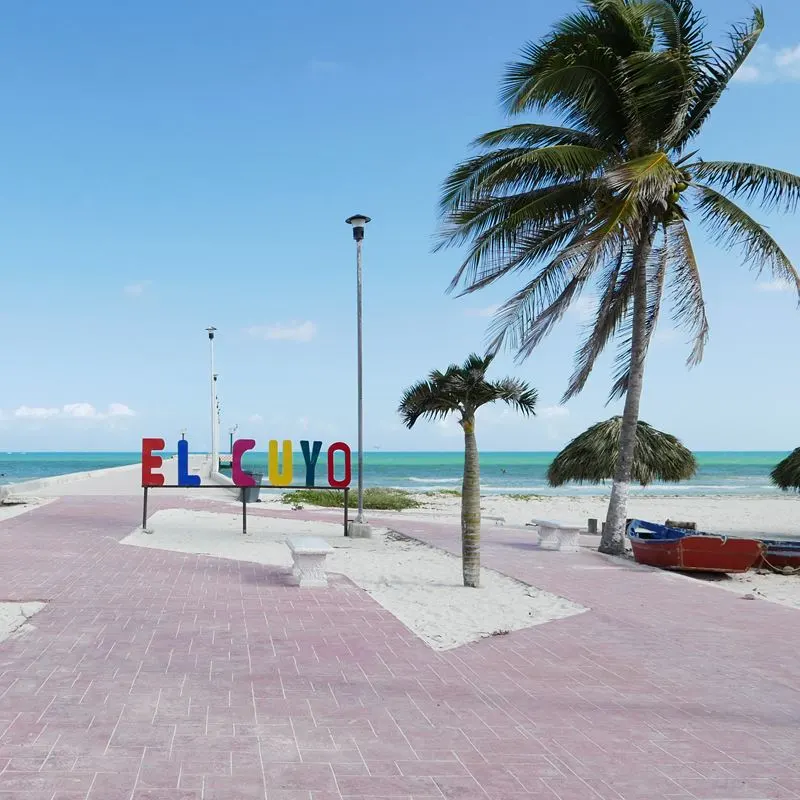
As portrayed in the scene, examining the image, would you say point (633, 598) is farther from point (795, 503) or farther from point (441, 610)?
point (795, 503)

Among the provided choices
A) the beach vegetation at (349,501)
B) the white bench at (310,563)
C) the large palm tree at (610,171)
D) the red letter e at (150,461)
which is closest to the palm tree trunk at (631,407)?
the large palm tree at (610,171)

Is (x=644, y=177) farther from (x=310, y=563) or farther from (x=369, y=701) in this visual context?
(x=369, y=701)

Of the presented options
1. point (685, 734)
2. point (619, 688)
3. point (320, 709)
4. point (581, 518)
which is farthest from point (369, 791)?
point (581, 518)

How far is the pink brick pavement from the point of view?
4.48 metres

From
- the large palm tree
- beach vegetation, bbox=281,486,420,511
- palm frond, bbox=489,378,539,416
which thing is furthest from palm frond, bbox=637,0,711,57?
beach vegetation, bbox=281,486,420,511

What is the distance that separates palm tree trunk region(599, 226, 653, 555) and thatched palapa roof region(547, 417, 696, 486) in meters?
3.96

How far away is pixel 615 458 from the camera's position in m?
20.1

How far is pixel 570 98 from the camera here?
1573cm

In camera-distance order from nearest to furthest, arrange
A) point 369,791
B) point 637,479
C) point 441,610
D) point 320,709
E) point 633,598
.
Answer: point 369,791
point 320,709
point 441,610
point 633,598
point 637,479

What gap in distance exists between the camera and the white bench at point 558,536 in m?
15.4

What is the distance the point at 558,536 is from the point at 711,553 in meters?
3.12

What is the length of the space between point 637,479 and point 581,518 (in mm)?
6622

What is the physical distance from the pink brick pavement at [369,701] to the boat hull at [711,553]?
297 centimetres

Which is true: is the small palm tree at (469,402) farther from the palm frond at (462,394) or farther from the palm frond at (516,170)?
the palm frond at (516,170)
